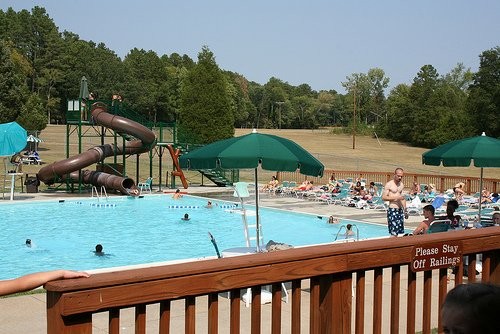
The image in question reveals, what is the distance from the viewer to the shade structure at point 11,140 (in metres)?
21.2

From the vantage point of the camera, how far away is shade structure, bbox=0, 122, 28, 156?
834 inches

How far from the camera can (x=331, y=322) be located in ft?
10.4

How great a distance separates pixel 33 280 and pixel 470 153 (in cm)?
1037

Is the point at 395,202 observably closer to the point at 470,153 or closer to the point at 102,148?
the point at 470,153

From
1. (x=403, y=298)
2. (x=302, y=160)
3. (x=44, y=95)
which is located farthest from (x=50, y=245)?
(x=44, y=95)

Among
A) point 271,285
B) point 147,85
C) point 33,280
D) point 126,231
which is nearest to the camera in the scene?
point 33,280

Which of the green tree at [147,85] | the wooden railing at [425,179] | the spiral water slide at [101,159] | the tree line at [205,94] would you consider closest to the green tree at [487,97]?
the tree line at [205,94]

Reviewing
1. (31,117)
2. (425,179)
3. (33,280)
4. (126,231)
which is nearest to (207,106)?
(31,117)

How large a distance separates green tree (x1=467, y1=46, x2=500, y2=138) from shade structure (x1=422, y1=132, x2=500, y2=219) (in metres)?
49.7

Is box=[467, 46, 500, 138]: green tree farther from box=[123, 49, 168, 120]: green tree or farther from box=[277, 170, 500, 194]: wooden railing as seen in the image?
box=[123, 49, 168, 120]: green tree

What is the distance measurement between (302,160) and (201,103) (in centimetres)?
4069

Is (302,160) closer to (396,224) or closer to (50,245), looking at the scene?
(396,224)

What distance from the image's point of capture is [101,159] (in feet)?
84.0

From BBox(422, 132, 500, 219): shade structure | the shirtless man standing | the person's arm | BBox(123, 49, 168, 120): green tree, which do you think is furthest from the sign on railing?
BBox(123, 49, 168, 120): green tree
